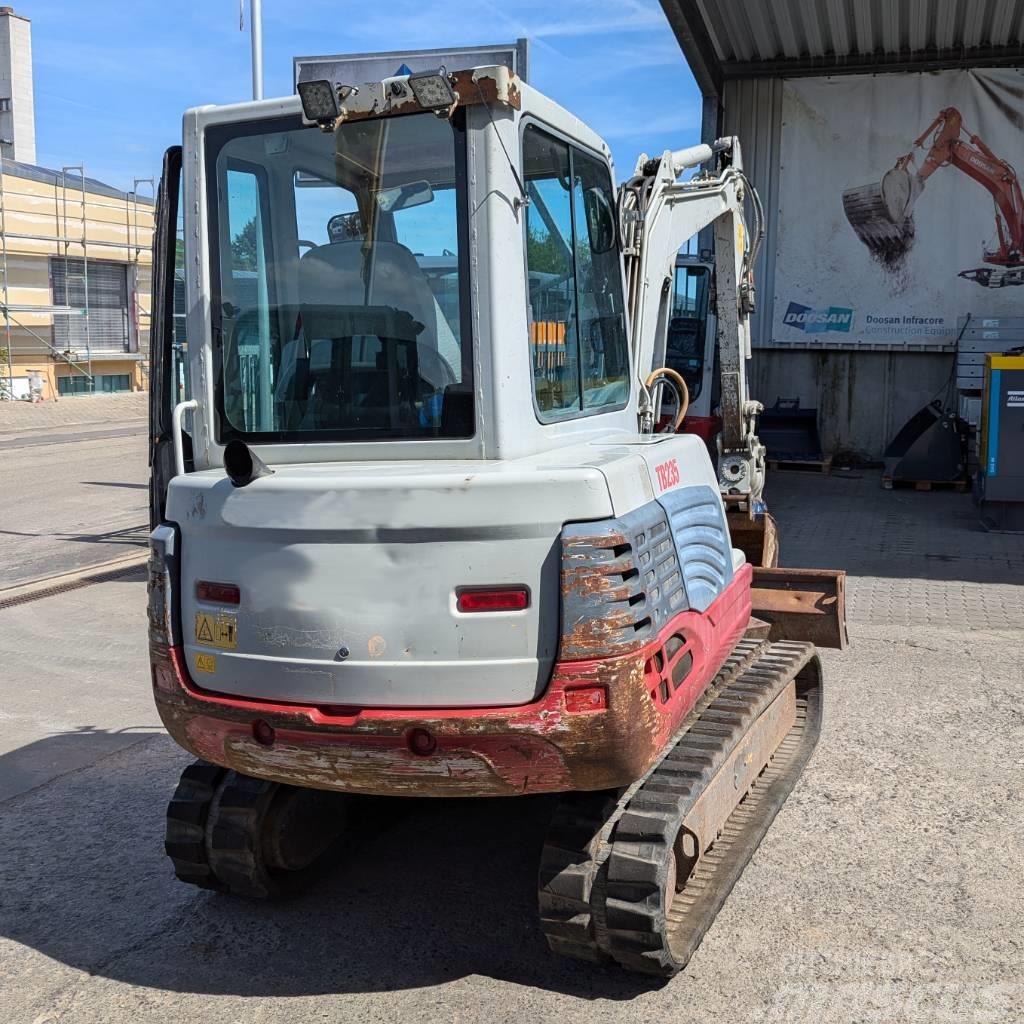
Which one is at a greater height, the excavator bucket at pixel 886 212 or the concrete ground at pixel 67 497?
the excavator bucket at pixel 886 212

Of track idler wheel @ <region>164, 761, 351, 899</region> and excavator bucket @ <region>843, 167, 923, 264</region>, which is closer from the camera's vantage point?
track idler wheel @ <region>164, 761, 351, 899</region>

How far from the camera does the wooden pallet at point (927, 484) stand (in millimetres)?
15562

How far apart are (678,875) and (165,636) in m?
1.97

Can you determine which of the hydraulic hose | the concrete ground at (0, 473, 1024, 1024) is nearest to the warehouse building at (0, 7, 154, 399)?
the concrete ground at (0, 473, 1024, 1024)

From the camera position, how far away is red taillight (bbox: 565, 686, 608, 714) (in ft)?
12.0

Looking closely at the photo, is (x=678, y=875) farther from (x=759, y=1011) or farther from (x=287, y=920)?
(x=287, y=920)

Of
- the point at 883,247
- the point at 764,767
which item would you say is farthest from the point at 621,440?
the point at 883,247

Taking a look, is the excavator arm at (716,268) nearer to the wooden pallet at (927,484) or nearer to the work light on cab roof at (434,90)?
the work light on cab roof at (434,90)

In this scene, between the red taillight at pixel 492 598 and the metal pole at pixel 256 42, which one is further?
the metal pole at pixel 256 42

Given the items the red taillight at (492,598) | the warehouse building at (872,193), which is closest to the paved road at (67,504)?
the red taillight at (492,598)

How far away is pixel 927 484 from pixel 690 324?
364 centimetres

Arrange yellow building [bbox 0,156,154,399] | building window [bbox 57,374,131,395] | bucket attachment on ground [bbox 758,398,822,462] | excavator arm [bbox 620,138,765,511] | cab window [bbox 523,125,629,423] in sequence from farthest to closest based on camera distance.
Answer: building window [bbox 57,374,131,395] → yellow building [bbox 0,156,154,399] → bucket attachment on ground [bbox 758,398,822,462] → excavator arm [bbox 620,138,765,511] → cab window [bbox 523,125,629,423]

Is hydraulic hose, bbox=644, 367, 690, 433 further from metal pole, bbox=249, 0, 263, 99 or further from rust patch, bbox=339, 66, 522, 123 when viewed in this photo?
metal pole, bbox=249, 0, 263, 99

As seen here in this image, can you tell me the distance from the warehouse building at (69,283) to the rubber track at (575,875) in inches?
1218
